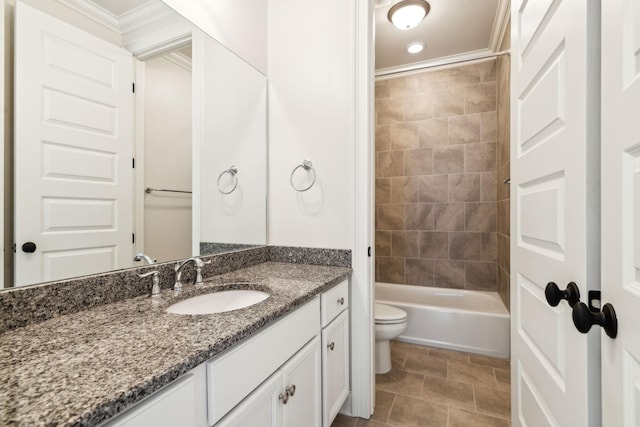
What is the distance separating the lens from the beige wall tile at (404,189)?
314cm

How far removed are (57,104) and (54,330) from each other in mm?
666

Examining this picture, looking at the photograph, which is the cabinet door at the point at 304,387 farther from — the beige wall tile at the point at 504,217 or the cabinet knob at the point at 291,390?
the beige wall tile at the point at 504,217

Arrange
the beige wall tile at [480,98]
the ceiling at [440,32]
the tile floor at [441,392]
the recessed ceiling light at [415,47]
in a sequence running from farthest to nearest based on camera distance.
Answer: the beige wall tile at [480,98] < the recessed ceiling light at [415,47] < the ceiling at [440,32] < the tile floor at [441,392]

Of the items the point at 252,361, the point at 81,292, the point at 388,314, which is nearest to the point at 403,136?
the point at 388,314

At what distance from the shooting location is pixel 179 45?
1.32 meters

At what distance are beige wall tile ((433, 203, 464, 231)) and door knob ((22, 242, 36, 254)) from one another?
9.83 feet

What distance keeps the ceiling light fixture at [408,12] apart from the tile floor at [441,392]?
2531mm

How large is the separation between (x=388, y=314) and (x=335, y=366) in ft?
2.82

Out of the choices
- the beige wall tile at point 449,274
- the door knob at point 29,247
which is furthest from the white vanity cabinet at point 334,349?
the beige wall tile at point 449,274

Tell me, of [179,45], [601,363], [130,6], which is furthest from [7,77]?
[601,363]

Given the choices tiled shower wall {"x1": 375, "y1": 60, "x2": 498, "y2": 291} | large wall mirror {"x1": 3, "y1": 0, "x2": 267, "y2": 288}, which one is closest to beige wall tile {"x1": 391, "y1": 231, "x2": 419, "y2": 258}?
tiled shower wall {"x1": 375, "y1": 60, "x2": 498, "y2": 291}

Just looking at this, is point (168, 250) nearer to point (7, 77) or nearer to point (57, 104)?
point (57, 104)

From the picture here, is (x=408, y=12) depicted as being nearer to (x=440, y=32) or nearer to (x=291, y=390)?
(x=440, y=32)

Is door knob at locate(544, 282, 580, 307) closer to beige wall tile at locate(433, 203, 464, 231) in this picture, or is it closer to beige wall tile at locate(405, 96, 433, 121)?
beige wall tile at locate(433, 203, 464, 231)
